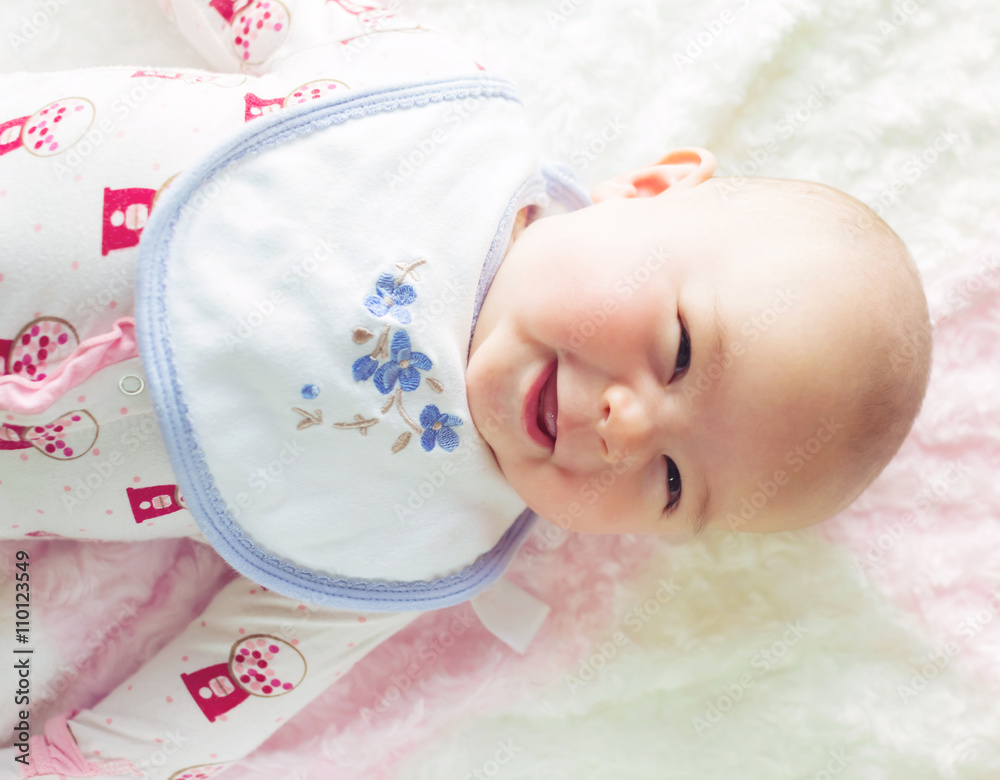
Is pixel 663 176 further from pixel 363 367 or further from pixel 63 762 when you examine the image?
pixel 63 762

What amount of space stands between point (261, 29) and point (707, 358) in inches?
32.0

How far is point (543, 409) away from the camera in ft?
3.68

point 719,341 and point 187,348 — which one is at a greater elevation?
point 719,341

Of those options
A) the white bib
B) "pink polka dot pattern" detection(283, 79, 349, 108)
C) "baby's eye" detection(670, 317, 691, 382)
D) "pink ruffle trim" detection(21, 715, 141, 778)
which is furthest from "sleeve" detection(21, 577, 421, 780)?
"pink polka dot pattern" detection(283, 79, 349, 108)

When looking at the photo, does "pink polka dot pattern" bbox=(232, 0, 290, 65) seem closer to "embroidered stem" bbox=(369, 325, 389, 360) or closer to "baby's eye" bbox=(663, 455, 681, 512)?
"embroidered stem" bbox=(369, 325, 389, 360)

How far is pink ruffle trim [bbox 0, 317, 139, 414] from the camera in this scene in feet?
3.21

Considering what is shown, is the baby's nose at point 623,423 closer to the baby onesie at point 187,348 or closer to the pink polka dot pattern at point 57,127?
the baby onesie at point 187,348

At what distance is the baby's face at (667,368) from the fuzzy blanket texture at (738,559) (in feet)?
1.18

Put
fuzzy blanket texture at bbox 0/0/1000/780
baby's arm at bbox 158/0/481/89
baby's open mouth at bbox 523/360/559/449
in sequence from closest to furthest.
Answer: baby's open mouth at bbox 523/360/559/449 → baby's arm at bbox 158/0/481/89 → fuzzy blanket texture at bbox 0/0/1000/780

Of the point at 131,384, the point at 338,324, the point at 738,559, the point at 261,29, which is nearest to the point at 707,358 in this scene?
the point at 338,324

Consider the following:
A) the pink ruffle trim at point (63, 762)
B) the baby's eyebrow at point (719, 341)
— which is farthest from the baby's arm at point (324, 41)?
the pink ruffle trim at point (63, 762)

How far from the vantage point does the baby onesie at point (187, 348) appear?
1.03 meters

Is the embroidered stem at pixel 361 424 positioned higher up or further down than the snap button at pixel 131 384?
further down

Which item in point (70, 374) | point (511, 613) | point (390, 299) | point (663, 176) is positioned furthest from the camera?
point (511, 613)
